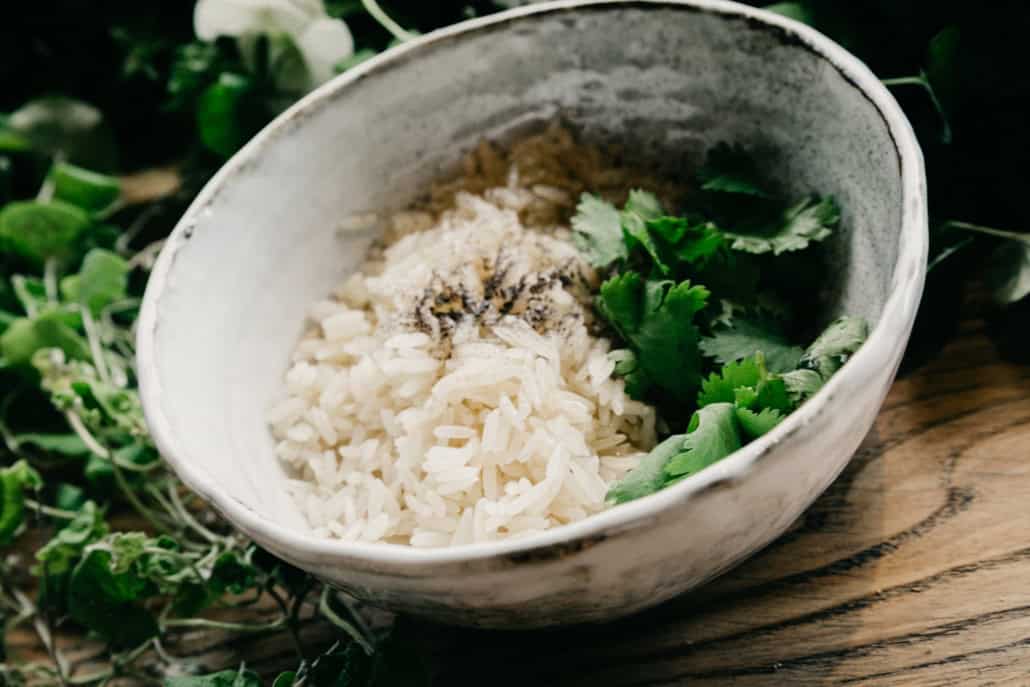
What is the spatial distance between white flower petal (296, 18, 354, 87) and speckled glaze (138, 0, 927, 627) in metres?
0.23

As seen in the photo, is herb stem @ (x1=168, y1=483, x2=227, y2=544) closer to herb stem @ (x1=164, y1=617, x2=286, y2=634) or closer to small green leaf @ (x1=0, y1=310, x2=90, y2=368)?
herb stem @ (x1=164, y1=617, x2=286, y2=634)

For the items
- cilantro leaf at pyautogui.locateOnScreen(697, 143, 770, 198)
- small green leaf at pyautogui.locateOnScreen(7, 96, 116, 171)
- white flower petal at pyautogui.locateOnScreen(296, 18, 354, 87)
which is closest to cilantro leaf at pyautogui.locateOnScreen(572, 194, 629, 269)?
cilantro leaf at pyautogui.locateOnScreen(697, 143, 770, 198)

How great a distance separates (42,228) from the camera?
1.56 metres

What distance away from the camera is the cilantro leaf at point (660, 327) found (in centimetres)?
103

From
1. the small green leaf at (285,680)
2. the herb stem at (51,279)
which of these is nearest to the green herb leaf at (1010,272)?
the small green leaf at (285,680)

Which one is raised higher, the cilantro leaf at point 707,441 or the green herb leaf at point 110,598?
the cilantro leaf at point 707,441

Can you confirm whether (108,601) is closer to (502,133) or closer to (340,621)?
(340,621)

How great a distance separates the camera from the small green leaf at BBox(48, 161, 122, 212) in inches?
63.6

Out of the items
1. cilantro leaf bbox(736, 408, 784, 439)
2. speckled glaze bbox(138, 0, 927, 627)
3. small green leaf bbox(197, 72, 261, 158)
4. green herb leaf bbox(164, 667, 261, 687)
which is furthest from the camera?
small green leaf bbox(197, 72, 261, 158)

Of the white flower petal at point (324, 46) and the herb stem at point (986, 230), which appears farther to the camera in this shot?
the white flower petal at point (324, 46)

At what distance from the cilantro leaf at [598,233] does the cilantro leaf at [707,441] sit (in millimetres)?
277

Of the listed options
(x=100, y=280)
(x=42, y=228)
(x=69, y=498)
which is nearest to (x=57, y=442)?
(x=69, y=498)

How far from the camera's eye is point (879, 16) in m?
1.23

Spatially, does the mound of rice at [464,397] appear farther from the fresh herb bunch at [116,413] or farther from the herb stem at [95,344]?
the herb stem at [95,344]
